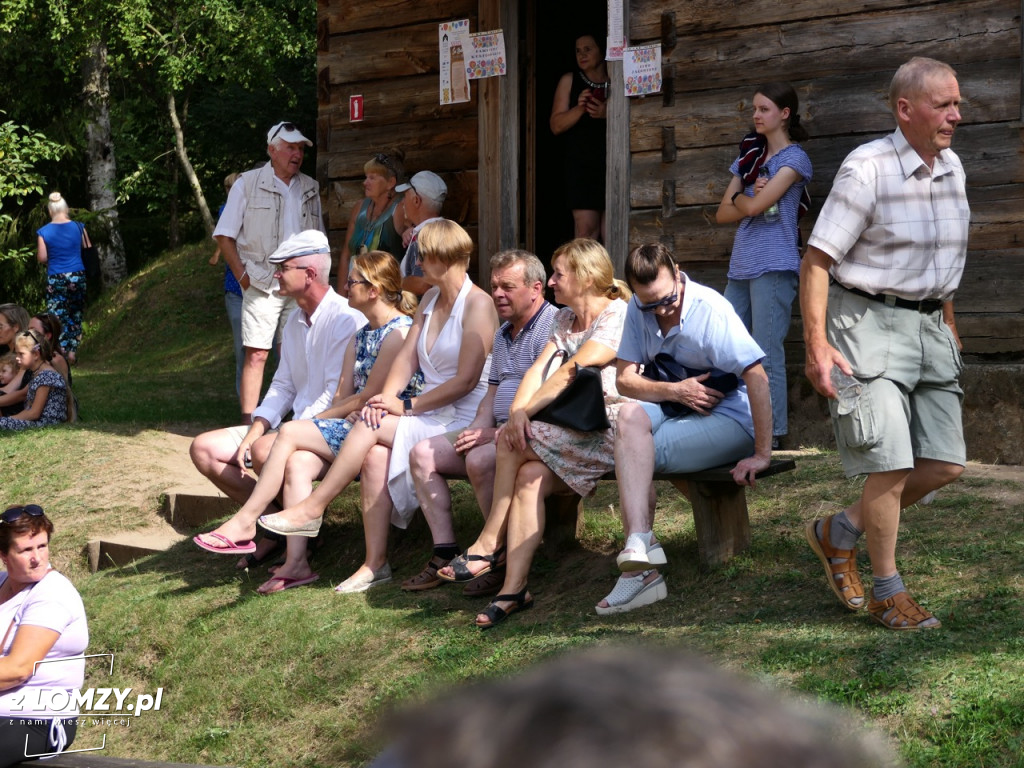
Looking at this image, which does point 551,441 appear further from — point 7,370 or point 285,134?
point 7,370

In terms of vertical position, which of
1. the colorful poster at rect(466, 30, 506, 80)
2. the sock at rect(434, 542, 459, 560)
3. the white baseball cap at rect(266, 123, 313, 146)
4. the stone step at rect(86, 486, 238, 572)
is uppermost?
the colorful poster at rect(466, 30, 506, 80)

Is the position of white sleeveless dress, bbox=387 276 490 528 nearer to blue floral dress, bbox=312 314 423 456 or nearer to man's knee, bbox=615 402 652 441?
blue floral dress, bbox=312 314 423 456

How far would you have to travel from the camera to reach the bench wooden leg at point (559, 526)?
19.5 feet

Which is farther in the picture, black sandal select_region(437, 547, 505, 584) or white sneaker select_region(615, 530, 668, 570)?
black sandal select_region(437, 547, 505, 584)

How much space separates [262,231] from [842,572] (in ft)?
17.4

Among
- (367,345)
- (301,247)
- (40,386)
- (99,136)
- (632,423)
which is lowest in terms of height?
(40,386)

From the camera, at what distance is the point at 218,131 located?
61.9ft

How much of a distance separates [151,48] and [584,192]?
13.0 metres

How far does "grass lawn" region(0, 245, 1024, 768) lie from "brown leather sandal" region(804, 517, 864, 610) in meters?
0.09

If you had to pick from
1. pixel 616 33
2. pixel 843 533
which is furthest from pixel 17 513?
pixel 616 33

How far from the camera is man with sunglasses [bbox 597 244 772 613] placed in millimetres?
4996

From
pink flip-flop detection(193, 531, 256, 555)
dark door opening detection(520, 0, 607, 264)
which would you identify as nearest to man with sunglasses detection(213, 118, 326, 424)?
dark door opening detection(520, 0, 607, 264)

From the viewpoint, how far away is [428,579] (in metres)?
5.81

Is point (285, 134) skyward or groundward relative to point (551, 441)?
skyward
